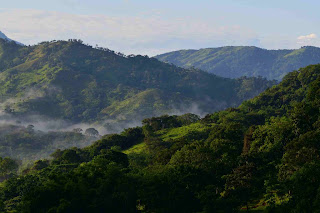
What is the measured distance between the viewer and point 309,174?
62.1 m

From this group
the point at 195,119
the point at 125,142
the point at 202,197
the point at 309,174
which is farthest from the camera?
the point at 195,119

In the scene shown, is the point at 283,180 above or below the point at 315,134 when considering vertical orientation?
below

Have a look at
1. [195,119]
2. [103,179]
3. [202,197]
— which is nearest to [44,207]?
[103,179]

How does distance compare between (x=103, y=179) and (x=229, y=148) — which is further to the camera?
(x=229, y=148)

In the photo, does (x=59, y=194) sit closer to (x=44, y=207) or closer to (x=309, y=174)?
(x=44, y=207)

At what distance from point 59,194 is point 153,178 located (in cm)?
1499

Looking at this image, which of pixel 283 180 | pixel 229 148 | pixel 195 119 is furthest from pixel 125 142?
pixel 283 180

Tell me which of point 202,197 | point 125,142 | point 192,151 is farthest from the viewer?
point 125,142

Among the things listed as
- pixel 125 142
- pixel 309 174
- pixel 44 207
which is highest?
pixel 309 174

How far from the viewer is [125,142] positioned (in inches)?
6639

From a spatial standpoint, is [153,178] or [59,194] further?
[153,178]

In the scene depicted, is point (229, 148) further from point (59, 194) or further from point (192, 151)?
point (59, 194)

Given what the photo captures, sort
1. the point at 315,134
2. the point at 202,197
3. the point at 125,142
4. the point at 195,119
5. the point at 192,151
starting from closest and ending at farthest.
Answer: the point at 202,197
the point at 315,134
the point at 192,151
the point at 125,142
the point at 195,119

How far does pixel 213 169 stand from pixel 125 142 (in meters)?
90.8
